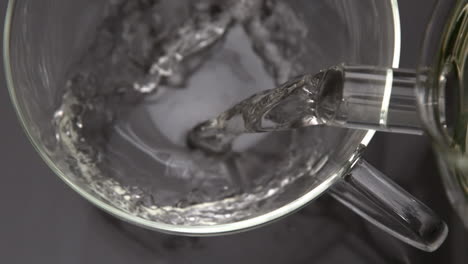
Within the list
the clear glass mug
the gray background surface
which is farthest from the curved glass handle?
the gray background surface

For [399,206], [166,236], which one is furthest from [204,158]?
[399,206]

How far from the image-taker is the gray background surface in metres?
0.64

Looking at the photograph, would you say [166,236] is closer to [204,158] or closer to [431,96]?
[204,158]

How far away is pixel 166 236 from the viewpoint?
2.10ft

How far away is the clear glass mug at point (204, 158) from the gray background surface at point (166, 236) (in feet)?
0.20

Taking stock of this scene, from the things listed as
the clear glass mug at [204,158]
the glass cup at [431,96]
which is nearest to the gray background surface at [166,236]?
the clear glass mug at [204,158]

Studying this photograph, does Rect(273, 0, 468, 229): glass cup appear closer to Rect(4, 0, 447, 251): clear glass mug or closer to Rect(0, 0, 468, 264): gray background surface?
Rect(4, 0, 447, 251): clear glass mug

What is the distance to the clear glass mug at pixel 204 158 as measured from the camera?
1.74ft

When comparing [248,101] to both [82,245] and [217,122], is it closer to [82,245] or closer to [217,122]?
[217,122]

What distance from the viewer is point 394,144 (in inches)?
26.6

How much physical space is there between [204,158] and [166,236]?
0.26 feet

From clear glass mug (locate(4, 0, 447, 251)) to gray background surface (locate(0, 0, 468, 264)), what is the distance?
0.06 meters

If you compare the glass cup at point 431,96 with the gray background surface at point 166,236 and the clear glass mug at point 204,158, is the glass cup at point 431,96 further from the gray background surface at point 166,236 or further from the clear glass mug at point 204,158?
the gray background surface at point 166,236

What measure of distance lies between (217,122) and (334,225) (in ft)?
0.47
